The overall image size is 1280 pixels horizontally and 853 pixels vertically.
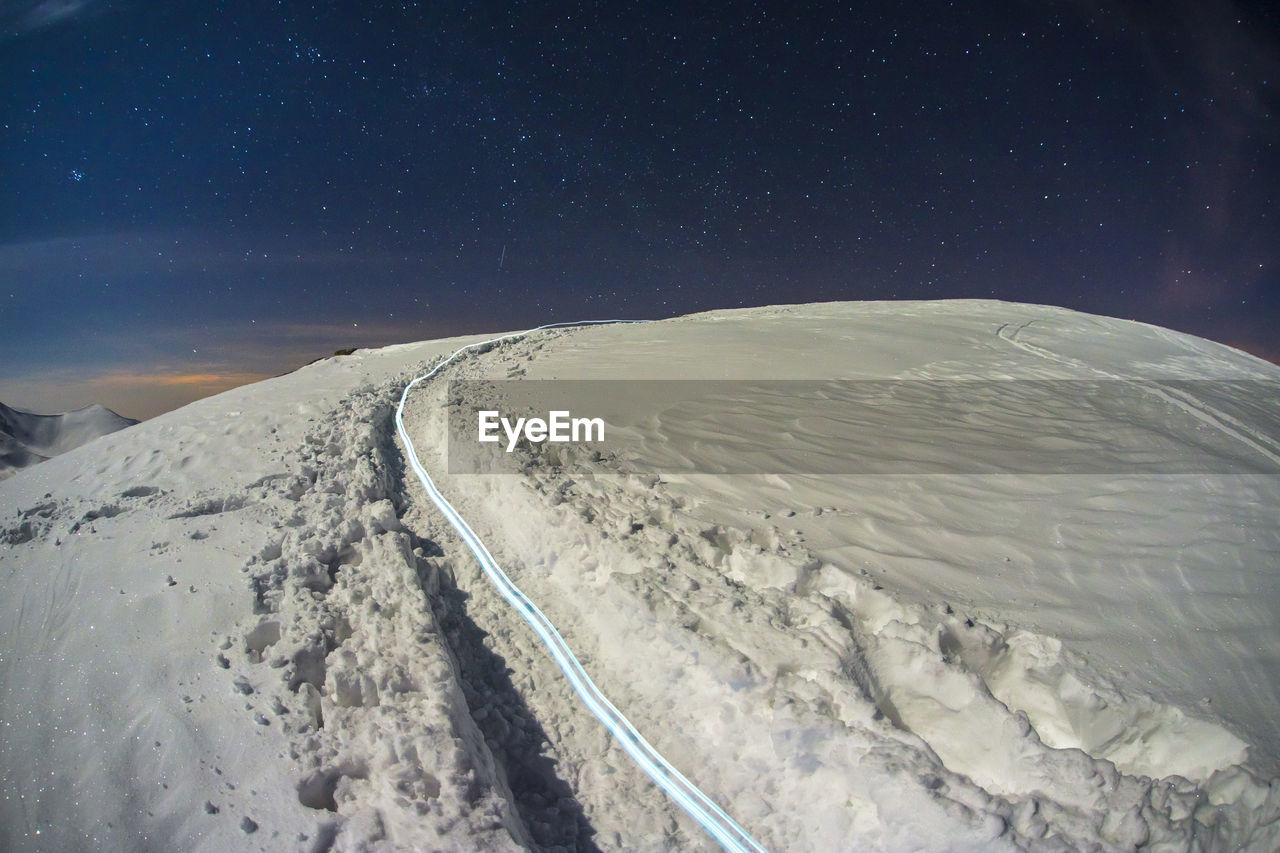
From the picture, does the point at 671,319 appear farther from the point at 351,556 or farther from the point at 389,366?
the point at 351,556

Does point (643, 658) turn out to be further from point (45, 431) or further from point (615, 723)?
point (45, 431)

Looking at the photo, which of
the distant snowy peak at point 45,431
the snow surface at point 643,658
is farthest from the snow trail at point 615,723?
the distant snowy peak at point 45,431

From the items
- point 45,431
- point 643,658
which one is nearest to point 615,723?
point 643,658

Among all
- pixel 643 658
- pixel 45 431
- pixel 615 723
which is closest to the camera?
pixel 615 723

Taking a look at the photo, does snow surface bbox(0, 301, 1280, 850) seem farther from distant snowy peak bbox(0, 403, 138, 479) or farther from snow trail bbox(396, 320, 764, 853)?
distant snowy peak bbox(0, 403, 138, 479)

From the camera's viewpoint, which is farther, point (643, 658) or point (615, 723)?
point (643, 658)

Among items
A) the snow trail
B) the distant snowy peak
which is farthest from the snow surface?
the distant snowy peak

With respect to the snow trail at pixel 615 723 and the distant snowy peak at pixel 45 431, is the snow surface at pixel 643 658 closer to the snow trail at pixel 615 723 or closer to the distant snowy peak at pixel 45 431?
the snow trail at pixel 615 723
